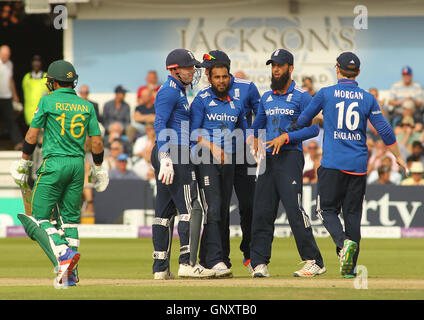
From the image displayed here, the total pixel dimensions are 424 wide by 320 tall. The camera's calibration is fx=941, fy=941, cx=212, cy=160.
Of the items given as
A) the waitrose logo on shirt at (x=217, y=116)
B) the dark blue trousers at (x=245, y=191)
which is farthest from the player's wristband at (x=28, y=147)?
the dark blue trousers at (x=245, y=191)

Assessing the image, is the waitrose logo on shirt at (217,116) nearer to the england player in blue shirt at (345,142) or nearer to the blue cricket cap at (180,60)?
the blue cricket cap at (180,60)

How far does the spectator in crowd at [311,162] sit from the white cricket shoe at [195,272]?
8.94 metres

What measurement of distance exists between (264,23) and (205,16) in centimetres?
143

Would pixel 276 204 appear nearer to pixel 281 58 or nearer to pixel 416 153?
pixel 281 58

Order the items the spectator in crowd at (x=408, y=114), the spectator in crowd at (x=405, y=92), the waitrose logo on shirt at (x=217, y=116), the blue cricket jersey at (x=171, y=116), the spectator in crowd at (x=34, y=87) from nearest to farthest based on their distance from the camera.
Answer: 1. the blue cricket jersey at (x=171, y=116)
2. the waitrose logo on shirt at (x=217, y=116)
3. the spectator in crowd at (x=408, y=114)
4. the spectator in crowd at (x=405, y=92)
5. the spectator in crowd at (x=34, y=87)

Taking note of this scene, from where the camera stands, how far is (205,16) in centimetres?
2267

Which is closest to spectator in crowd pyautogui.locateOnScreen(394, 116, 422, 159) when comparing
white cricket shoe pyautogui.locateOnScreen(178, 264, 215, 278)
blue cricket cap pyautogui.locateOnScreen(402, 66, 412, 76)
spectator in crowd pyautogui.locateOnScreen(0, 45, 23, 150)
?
blue cricket cap pyautogui.locateOnScreen(402, 66, 412, 76)

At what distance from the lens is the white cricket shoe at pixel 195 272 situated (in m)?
9.73

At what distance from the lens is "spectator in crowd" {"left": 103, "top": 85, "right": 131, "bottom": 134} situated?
21156 mm

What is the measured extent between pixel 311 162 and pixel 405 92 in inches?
141

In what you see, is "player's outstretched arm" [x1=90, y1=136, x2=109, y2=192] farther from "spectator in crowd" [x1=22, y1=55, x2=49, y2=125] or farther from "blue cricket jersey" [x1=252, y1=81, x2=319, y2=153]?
"spectator in crowd" [x1=22, y1=55, x2=49, y2=125]

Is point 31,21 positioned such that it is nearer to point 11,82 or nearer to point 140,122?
point 11,82

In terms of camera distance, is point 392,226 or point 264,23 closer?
point 392,226
